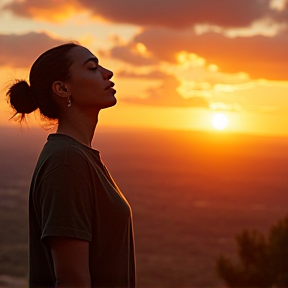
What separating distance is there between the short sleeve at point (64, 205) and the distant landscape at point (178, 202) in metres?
21.5

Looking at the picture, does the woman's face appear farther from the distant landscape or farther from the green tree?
the distant landscape

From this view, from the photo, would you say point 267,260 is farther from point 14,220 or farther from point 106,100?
point 14,220

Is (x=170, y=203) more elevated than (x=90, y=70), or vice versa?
(x=170, y=203)

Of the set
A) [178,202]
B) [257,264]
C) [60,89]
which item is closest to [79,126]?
[60,89]

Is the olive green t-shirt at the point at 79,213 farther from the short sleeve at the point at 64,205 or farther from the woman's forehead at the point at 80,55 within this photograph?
the woman's forehead at the point at 80,55

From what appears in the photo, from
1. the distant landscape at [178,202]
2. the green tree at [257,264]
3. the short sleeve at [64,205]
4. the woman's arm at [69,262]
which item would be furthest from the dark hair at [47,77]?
the distant landscape at [178,202]

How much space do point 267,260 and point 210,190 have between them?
6805cm

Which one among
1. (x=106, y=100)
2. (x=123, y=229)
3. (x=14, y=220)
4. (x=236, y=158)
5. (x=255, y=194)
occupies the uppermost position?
(x=236, y=158)

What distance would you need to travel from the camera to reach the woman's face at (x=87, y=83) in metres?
1.62

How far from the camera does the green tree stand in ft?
47.5

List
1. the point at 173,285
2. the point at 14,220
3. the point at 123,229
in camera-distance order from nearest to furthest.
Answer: the point at 123,229 < the point at 173,285 < the point at 14,220

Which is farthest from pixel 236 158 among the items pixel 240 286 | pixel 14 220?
pixel 240 286

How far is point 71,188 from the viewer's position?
143cm

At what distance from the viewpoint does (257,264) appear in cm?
1530
